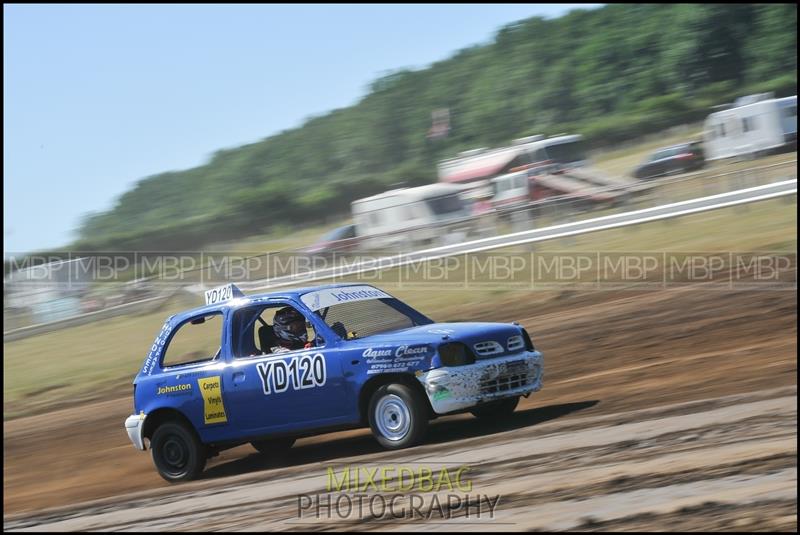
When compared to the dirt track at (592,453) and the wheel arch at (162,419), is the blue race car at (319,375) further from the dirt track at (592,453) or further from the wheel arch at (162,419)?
the dirt track at (592,453)

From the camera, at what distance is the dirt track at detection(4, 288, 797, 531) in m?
5.84

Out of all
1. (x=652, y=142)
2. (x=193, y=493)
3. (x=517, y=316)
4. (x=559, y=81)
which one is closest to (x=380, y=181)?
(x=652, y=142)

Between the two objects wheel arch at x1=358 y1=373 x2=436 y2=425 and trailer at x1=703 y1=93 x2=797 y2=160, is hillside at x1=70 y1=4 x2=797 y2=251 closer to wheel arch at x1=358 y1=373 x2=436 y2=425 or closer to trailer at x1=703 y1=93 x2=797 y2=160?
trailer at x1=703 y1=93 x2=797 y2=160

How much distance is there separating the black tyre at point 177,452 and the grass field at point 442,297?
7.06 m

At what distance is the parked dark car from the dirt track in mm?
9421

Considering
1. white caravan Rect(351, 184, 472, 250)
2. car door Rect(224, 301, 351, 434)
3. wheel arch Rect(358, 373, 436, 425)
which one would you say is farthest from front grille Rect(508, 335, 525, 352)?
white caravan Rect(351, 184, 472, 250)

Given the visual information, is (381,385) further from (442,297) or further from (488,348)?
(442,297)

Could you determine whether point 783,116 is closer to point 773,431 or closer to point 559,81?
point 773,431

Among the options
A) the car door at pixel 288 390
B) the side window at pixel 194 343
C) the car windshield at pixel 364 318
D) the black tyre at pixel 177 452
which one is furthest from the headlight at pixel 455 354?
the side window at pixel 194 343

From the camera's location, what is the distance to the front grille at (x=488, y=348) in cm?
822

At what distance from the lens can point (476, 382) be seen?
8.04m

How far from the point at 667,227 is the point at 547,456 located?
11.6m

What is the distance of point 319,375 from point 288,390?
33 centimetres

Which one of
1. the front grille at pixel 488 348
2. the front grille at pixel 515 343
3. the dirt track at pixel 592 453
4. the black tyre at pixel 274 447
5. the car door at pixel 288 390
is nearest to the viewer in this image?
the dirt track at pixel 592 453
